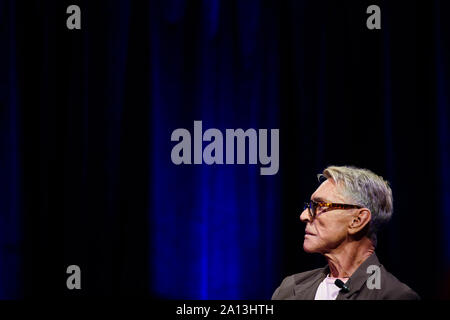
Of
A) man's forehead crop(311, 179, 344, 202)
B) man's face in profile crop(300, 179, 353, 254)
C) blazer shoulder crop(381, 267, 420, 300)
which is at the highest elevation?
man's forehead crop(311, 179, 344, 202)

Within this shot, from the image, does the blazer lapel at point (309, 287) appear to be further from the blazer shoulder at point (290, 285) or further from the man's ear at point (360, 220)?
the man's ear at point (360, 220)

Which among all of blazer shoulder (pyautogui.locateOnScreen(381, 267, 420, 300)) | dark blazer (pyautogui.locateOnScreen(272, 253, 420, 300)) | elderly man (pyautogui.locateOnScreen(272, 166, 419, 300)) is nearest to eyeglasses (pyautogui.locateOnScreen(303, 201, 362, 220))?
elderly man (pyautogui.locateOnScreen(272, 166, 419, 300))

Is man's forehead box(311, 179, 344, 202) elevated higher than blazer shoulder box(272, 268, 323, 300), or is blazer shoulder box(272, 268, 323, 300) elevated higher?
man's forehead box(311, 179, 344, 202)

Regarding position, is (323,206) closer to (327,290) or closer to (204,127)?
(327,290)

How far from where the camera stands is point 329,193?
257cm

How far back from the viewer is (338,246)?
255 centimetres

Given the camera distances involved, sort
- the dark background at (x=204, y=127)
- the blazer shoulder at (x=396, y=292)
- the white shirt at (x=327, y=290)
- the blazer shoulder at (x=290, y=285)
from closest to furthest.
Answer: the blazer shoulder at (x=396, y=292) < the white shirt at (x=327, y=290) < the blazer shoulder at (x=290, y=285) < the dark background at (x=204, y=127)

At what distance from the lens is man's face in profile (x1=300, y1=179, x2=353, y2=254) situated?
100 inches

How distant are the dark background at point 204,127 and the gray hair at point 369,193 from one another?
0.58 m

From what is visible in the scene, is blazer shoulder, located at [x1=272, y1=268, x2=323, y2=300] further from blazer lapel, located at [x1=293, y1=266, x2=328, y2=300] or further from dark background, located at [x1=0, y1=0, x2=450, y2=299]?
dark background, located at [x1=0, y1=0, x2=450, y2=299]

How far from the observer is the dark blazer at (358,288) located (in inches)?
90.6

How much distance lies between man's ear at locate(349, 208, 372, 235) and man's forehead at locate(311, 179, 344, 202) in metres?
0.10

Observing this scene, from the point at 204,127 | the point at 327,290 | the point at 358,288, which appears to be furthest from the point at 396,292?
the point at 204,127

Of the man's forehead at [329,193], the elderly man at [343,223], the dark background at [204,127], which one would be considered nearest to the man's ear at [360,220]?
the elderly man at [343,223]
